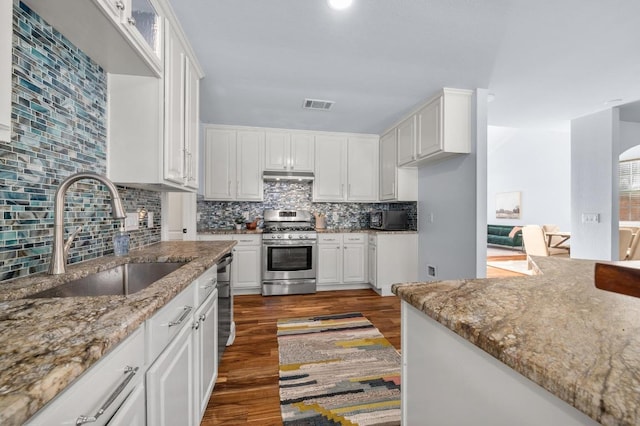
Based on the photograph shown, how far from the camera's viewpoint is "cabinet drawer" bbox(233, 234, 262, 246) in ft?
12.4

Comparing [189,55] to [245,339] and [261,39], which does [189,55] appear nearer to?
[261,39]

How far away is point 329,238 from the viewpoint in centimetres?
401

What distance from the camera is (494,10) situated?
1.72m

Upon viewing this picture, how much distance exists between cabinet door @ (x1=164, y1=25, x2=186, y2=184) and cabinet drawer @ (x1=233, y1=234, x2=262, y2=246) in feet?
6.21

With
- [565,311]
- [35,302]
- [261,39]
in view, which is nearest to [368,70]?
[261,39]

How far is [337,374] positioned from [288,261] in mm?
1967

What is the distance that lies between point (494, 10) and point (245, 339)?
309cm

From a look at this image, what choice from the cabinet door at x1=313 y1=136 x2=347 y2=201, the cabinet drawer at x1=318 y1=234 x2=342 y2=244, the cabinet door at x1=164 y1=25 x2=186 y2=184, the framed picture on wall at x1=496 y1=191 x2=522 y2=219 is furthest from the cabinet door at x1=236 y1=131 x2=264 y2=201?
the framed picture on wall at x1=496 y1=191 x2=522 y2=219

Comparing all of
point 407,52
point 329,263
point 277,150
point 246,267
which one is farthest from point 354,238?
point 407,52

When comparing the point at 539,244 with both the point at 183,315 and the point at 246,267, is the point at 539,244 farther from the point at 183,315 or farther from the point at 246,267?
the point at 183,315

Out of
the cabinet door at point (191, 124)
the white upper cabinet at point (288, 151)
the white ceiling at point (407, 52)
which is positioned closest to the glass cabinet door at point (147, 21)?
the white ceiling at point (407, 52)

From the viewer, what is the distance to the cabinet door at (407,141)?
11.3 feet

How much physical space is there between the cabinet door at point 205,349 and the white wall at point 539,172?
9046mm

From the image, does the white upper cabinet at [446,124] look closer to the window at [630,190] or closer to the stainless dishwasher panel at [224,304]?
the stainless dishwasher panel at [224,304]
